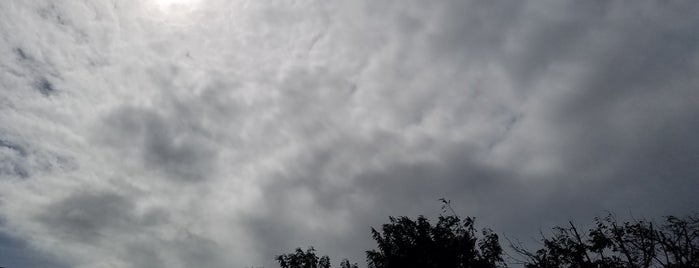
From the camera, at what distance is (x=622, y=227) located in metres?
19.7

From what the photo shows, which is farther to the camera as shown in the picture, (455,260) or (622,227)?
(455,260)

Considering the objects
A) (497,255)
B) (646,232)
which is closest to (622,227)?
(646,232)

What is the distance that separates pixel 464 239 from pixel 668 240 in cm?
1346

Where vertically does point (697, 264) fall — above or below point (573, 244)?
below

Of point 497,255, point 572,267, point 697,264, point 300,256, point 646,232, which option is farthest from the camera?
point 300,256

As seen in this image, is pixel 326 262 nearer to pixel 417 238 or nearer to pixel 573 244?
pixel 417 238

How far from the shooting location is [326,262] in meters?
38.6

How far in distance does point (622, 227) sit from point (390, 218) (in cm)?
1579

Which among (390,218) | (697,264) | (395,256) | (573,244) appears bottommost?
(697,264)

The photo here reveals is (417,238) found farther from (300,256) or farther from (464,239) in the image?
(300,256)

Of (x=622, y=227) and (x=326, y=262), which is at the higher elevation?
(x=326, y=262)

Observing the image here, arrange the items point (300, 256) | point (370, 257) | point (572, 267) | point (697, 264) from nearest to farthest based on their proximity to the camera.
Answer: point (697, 264), point (572, 267), point (370, 257), point (300, 256)

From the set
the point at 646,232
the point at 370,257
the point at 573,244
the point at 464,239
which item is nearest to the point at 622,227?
the point at 646,232

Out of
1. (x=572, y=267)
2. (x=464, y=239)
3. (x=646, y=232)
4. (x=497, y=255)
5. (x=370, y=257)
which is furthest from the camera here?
(x=370, y=257)
